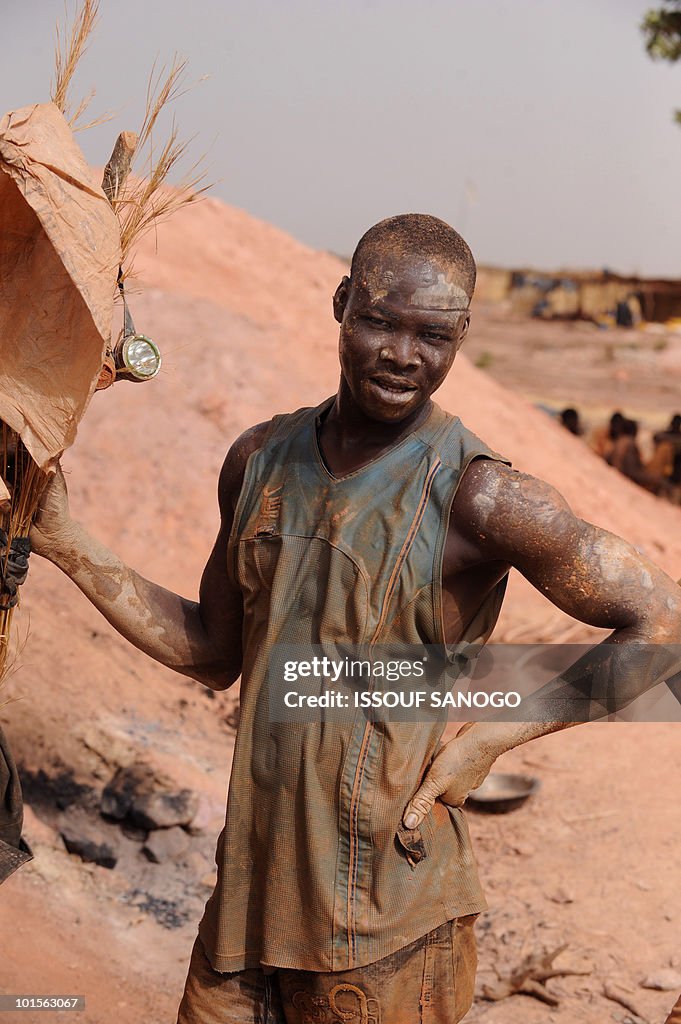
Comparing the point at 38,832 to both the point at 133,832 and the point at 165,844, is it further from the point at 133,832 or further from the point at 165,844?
the point at 165,844

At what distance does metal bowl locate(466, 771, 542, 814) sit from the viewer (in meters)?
5.23

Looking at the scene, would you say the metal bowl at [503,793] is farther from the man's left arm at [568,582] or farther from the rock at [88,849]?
the man's left arm at [568,582]

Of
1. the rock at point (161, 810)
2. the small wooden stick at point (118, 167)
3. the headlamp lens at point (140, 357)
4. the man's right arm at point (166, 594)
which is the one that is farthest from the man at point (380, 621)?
the rock at point (161, 810)

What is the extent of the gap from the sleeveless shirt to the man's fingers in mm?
18

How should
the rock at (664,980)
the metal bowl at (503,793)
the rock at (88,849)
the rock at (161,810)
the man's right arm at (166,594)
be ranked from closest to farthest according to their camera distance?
the man's right arm at (166,594) → the rock at (664,980) → the rock at (88,849) → the rock at (161,810) → the metal bowl at (503,793)

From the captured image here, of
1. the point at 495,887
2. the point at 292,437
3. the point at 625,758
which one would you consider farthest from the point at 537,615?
the point at 292,437

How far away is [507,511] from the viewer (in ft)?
6.48

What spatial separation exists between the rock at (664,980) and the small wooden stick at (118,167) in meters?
3.19

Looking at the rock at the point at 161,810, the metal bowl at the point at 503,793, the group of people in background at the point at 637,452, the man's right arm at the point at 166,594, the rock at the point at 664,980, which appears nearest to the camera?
the man's right arm at the point at 166,594

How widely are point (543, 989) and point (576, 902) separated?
64 cm

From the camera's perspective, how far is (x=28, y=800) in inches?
177

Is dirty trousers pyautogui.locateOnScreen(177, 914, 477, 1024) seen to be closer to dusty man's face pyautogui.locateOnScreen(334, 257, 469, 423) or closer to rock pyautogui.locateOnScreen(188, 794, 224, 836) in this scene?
dusty man's face pyautogui.locateOnScreen(334, 257, 469, 423)

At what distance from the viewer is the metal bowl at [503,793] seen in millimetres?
5234

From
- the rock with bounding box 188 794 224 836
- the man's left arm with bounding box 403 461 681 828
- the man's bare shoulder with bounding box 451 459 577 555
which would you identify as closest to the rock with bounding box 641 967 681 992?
the rock with bounding box 188 794 224 836
